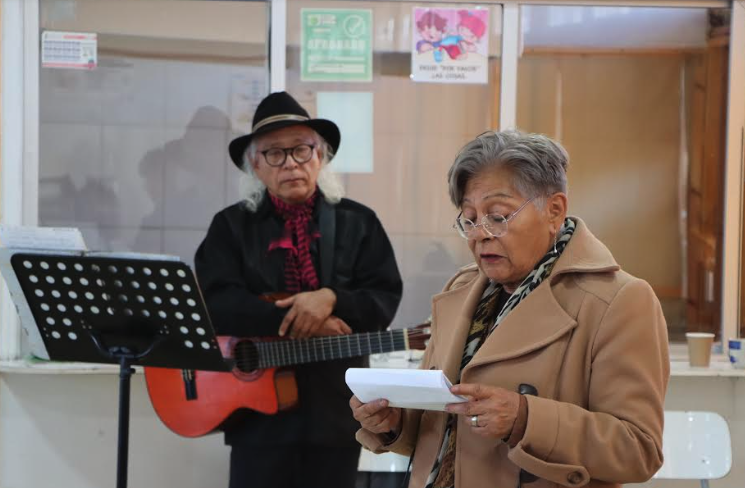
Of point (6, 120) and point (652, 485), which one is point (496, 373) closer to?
point (652, 485)

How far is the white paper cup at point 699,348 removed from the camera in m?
3.98

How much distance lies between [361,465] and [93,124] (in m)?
1.89

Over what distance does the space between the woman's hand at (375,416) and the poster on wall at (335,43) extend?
2320 mm

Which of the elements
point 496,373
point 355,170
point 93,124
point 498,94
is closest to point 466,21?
point 498,94

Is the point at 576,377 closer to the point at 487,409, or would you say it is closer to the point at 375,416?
the point at 487,409

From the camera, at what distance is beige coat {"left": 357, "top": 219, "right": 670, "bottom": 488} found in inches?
70.1

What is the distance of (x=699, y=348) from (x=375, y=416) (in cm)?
244

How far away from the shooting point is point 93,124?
13.4ft

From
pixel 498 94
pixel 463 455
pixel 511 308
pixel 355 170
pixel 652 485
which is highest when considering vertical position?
pixel 498 94

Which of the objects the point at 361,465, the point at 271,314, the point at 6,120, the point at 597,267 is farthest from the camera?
the point at 6,120

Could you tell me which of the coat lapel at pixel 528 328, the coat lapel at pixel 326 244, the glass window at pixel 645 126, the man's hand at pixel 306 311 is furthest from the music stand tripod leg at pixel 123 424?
the glass window at pixel 645 126

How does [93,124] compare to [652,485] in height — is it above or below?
above

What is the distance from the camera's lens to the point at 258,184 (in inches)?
122

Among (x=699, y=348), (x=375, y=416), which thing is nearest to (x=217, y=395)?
(x=375, y=416)
